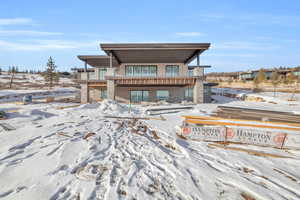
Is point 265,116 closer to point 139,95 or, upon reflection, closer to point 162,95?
point 162,95

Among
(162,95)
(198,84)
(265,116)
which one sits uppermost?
(198,84)

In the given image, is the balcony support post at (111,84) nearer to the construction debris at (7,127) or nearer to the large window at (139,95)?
the large window at (139,95)

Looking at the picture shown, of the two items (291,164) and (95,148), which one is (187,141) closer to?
(291,164)

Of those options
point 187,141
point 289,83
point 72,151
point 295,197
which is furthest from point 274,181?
point 289,83

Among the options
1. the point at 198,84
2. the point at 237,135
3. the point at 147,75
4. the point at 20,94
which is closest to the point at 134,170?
the point at 237,135

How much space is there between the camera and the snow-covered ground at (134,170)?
319cm

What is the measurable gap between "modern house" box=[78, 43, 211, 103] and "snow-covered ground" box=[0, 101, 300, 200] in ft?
35.8

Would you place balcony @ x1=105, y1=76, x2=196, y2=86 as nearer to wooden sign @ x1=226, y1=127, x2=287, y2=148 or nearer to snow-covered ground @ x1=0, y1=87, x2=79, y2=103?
wooden sign @ x1=226, y1=127, x2=287, y2=148

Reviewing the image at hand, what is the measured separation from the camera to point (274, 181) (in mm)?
3768

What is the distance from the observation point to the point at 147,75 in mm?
16609

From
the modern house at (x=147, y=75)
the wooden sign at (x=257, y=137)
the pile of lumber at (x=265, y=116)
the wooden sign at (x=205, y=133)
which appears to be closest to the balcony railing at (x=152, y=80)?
the modern house at (x=147, y=75)

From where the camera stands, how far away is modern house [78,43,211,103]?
15241mm

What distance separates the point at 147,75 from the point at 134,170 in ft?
45.3

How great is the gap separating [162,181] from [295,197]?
3.46 meters
